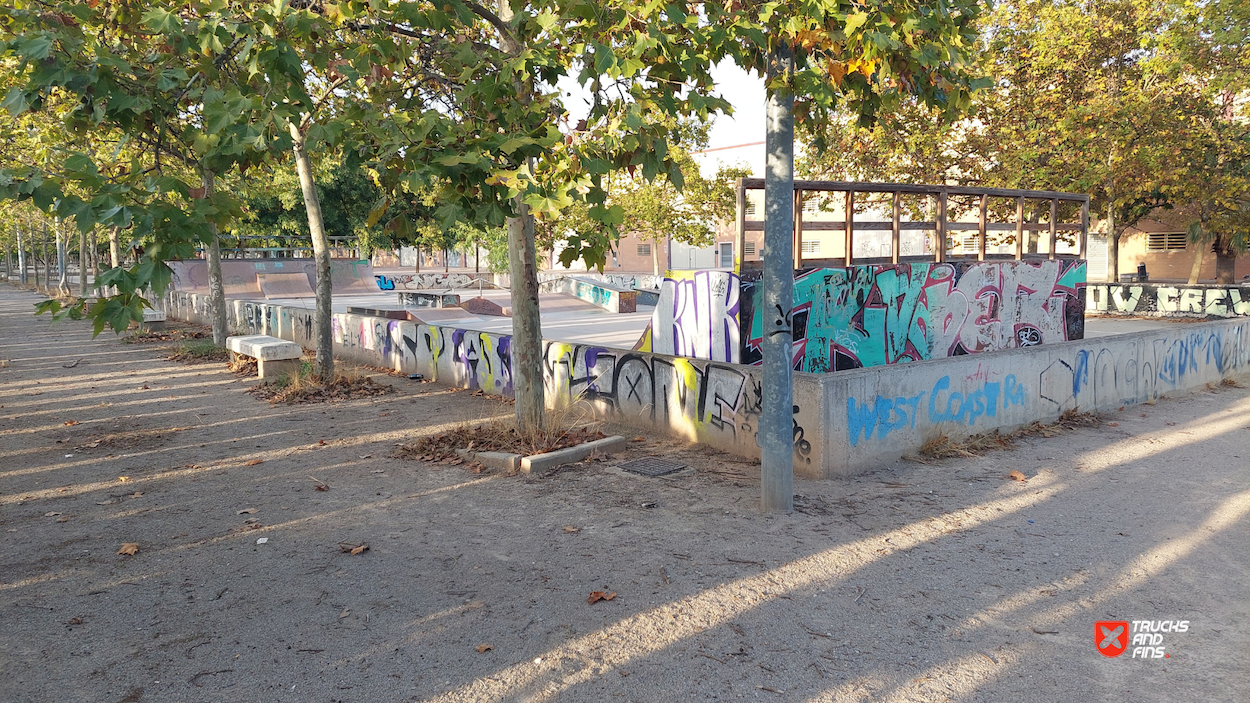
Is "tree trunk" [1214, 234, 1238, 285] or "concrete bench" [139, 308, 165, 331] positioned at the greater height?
"tree trunk" [1214, 234, 1238, 285]

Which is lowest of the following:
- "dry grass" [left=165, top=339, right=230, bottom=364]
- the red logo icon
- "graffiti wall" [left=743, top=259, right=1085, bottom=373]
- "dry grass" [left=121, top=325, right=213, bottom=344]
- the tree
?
the red logo icon

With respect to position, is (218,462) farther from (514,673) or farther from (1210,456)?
(1210,456)

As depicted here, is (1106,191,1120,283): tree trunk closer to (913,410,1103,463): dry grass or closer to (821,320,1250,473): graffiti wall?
(821,320,1250,473): graffiti wall

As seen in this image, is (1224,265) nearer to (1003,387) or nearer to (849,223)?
(1003,387)

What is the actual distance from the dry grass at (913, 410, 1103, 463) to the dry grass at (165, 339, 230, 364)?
44.2ft

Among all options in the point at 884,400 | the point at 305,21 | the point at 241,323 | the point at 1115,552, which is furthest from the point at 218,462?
the point at 241,323

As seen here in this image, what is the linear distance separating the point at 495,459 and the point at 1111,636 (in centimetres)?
500

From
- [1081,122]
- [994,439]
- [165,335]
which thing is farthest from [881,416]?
[165,335]

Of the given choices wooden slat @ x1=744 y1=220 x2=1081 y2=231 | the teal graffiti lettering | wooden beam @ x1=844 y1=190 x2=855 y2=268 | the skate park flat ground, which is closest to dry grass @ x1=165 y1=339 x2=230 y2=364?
the skate park flat ground

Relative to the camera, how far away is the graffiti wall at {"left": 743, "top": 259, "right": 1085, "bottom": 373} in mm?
9086

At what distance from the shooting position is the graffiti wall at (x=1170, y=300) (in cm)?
2100

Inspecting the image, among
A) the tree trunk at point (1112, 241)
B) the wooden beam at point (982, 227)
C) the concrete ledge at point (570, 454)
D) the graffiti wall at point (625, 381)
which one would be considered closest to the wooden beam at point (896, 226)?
the wooden beam at point (982, 227)

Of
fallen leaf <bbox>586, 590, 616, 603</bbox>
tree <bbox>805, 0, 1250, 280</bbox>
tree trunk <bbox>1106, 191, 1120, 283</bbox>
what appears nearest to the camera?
fallen leaf <bbox>586, 590, 616, 603</bbox>

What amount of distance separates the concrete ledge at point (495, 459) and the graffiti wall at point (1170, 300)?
21401 millimetres
